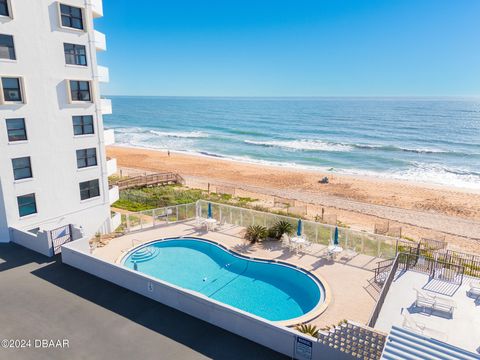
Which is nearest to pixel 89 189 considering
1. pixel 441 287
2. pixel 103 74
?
pixel 103 74

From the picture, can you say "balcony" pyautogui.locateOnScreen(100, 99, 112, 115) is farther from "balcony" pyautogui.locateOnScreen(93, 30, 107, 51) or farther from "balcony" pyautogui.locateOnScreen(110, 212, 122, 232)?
"balcony" pyautogui.locateOnScreen(110, 212, 122, 232)

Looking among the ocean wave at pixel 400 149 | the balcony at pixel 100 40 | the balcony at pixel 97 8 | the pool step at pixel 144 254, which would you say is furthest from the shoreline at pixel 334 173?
the balcony at pixel 97 8

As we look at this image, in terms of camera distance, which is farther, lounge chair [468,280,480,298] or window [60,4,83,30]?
window [60,4,83,30]

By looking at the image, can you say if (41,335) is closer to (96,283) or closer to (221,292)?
(96,283)

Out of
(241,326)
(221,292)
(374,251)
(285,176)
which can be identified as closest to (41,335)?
(241,326)

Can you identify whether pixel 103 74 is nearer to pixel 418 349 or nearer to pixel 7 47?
pixel 7 47

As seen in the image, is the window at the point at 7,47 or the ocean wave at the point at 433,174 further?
the ocean wave at the point at 433,174

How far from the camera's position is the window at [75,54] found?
18031 mm

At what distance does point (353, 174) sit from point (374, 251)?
33.1 meters

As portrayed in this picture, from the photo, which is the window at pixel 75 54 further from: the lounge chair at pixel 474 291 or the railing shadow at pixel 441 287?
the lounge chair at pixel 474 291

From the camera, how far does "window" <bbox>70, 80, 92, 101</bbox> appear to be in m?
18.5

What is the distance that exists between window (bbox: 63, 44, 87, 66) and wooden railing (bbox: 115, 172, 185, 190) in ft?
50.9

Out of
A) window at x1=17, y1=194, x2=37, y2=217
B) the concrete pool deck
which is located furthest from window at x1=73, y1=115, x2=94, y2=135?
the concrete pool deck

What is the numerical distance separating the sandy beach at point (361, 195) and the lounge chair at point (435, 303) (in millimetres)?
15031
